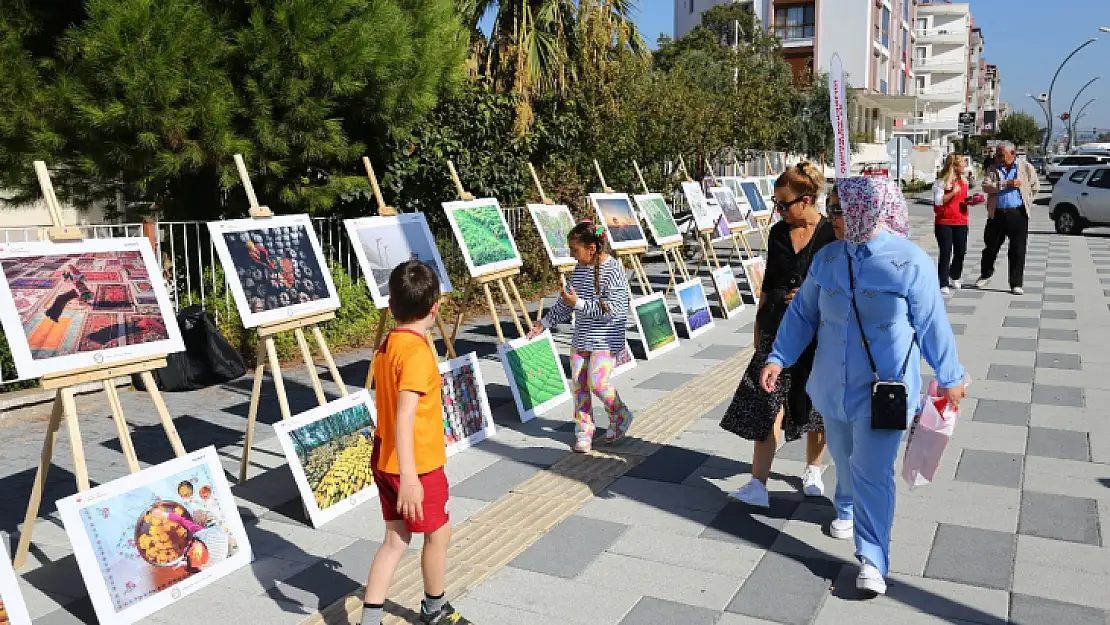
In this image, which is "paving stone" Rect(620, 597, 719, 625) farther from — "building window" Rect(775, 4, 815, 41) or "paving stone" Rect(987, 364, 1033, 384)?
"building window" Rect(775, 4, 815, 41)

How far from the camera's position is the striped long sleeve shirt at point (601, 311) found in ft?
19.3

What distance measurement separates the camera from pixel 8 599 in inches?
128

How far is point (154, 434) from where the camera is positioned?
6.52 m

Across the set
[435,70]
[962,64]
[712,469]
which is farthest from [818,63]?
[712,469]

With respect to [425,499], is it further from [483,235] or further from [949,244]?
[949,244]

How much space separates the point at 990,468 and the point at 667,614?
2781 mm

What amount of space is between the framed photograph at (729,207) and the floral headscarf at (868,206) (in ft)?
30.7

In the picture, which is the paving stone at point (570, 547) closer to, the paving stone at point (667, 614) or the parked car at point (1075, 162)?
the paving stone at point (667, 614)

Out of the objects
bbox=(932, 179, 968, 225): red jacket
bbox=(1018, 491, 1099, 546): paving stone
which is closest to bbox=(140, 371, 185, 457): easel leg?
bbox=(1018, 491, 1099, 546): paving stone

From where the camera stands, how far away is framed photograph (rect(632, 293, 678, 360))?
889 cm

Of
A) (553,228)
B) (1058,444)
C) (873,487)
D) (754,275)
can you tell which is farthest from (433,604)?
(754,275)

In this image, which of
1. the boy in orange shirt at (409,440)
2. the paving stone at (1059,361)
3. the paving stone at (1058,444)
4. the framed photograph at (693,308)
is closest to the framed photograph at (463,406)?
the boy in orange shirt at (409,440)

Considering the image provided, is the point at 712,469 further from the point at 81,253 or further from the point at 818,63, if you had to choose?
the point at 818,63

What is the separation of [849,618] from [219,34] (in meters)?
6.74
